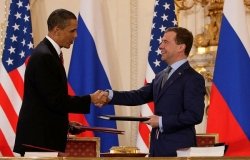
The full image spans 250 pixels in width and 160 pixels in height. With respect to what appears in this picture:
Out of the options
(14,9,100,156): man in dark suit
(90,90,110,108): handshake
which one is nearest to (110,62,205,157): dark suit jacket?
(90,90,110,108): handshake

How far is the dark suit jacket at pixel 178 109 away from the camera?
307cm

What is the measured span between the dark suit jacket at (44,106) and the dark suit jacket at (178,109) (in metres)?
0.50

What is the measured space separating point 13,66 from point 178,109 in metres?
2.51

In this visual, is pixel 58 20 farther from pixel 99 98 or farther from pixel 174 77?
pixel 174 77

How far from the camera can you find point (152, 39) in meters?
5.19

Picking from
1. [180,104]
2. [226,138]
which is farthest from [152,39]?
[180,104]

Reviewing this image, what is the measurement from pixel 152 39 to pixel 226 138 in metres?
1.18

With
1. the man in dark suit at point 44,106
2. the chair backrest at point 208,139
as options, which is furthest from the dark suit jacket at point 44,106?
the chair backrest at point 208,139

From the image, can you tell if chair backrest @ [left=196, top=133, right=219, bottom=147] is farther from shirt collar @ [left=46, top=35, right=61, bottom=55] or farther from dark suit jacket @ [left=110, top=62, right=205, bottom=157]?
shirt collar @ [left=46, top=35, right=61, bottom=55]

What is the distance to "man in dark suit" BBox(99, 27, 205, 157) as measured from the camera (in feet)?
10.1

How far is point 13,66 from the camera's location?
5.29 meters

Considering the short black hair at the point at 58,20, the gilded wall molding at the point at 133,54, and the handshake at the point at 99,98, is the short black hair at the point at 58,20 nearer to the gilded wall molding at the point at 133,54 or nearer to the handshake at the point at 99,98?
the handshake at the point at 99,98

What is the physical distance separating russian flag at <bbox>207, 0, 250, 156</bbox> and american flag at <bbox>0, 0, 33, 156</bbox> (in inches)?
68.8

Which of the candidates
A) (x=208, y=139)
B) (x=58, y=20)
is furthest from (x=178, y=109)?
(x=208, y=139)
